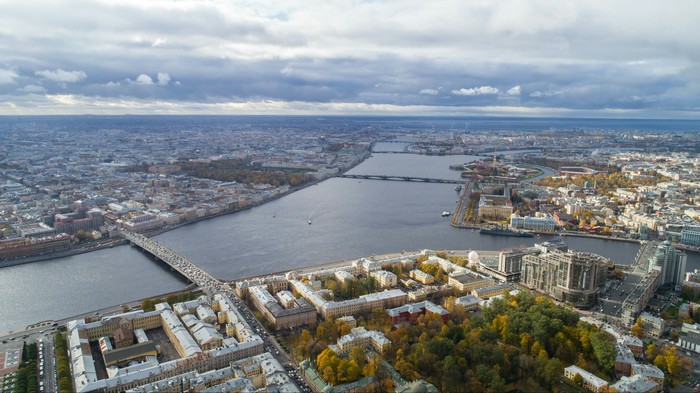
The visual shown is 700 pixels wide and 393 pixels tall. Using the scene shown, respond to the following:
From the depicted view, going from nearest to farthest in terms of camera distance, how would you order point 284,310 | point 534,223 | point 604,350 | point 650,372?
point 650,372 < point 604,350 < point 284,310 < point 534,223

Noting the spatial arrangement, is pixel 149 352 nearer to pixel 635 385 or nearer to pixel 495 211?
pixel 635 385

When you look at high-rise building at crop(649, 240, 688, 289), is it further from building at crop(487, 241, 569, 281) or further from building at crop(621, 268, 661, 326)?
building at crop(487, 241, 569, 281)

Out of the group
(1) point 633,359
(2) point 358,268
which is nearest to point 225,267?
(2) point 358,268

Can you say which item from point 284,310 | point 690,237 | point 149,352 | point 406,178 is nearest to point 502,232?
point 690,237

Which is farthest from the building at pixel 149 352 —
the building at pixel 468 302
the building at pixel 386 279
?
the building at pixel 468 302

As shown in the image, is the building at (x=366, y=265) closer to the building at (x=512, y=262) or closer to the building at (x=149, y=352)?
the building at (x=512, y=262)

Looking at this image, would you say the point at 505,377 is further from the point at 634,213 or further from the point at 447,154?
the point at 447,154
